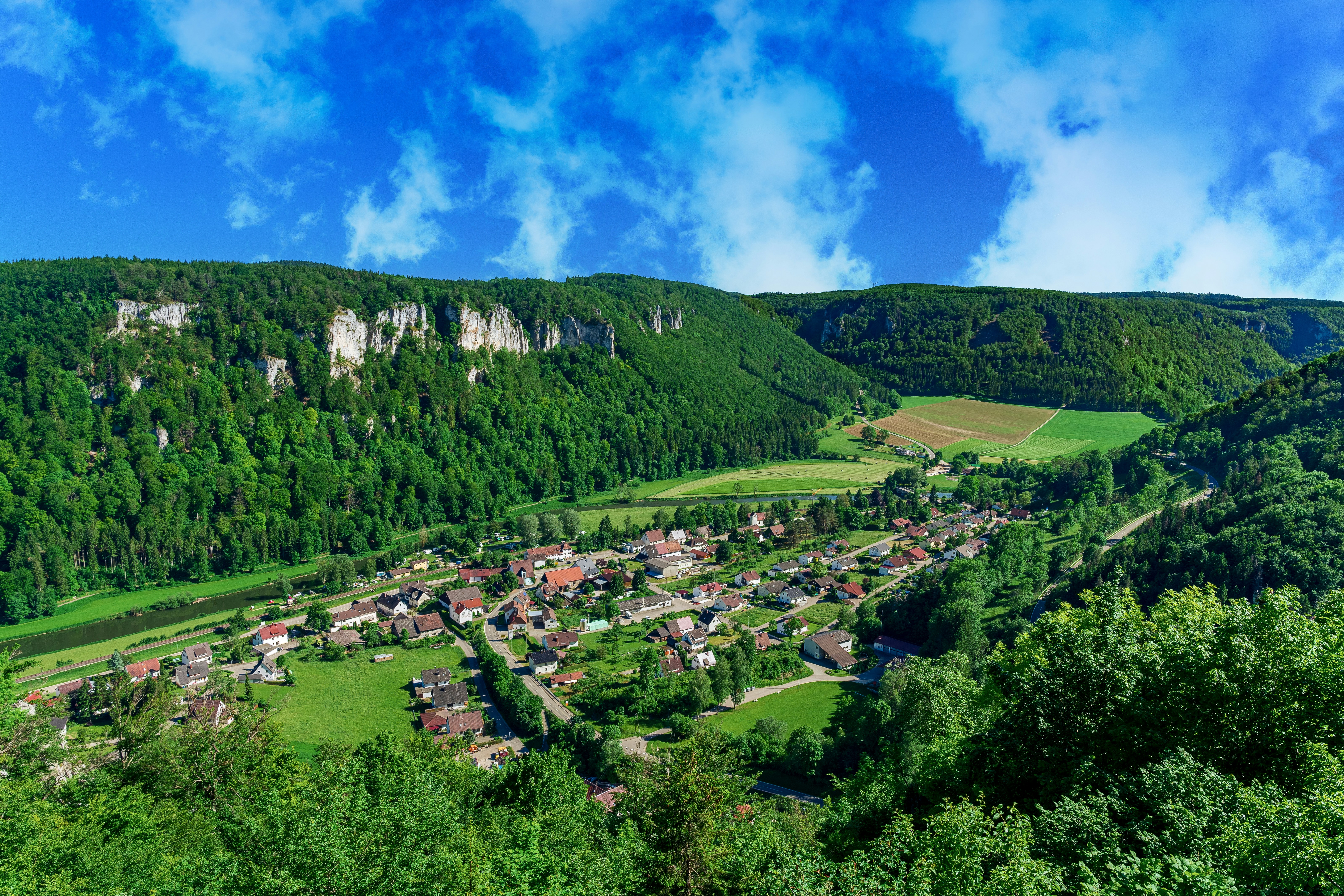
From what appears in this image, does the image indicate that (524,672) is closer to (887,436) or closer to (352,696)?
(352,696)

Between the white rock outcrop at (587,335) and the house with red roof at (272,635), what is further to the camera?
the white rock outcrop at (587,335)

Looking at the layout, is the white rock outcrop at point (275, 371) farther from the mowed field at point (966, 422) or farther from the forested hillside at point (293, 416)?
the mowed field at point (966, 422)

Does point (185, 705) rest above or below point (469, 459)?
below

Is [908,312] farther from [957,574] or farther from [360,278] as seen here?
[957,574]

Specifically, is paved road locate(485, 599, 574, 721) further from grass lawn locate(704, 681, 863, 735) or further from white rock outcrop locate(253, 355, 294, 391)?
white rock outcrop locate(253, 355, 294, 391)

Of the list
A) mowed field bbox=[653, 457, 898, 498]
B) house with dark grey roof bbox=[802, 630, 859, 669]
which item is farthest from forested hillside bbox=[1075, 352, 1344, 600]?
mowed field bbox=[653, 457, 898, 498]

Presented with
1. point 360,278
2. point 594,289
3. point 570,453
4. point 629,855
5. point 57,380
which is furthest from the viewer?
point 594,289

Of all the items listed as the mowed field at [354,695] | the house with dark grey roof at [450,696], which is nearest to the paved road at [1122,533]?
the house with dark grey roof at [450,696]

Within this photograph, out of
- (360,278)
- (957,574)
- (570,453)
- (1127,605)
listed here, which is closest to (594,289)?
(360,278)
